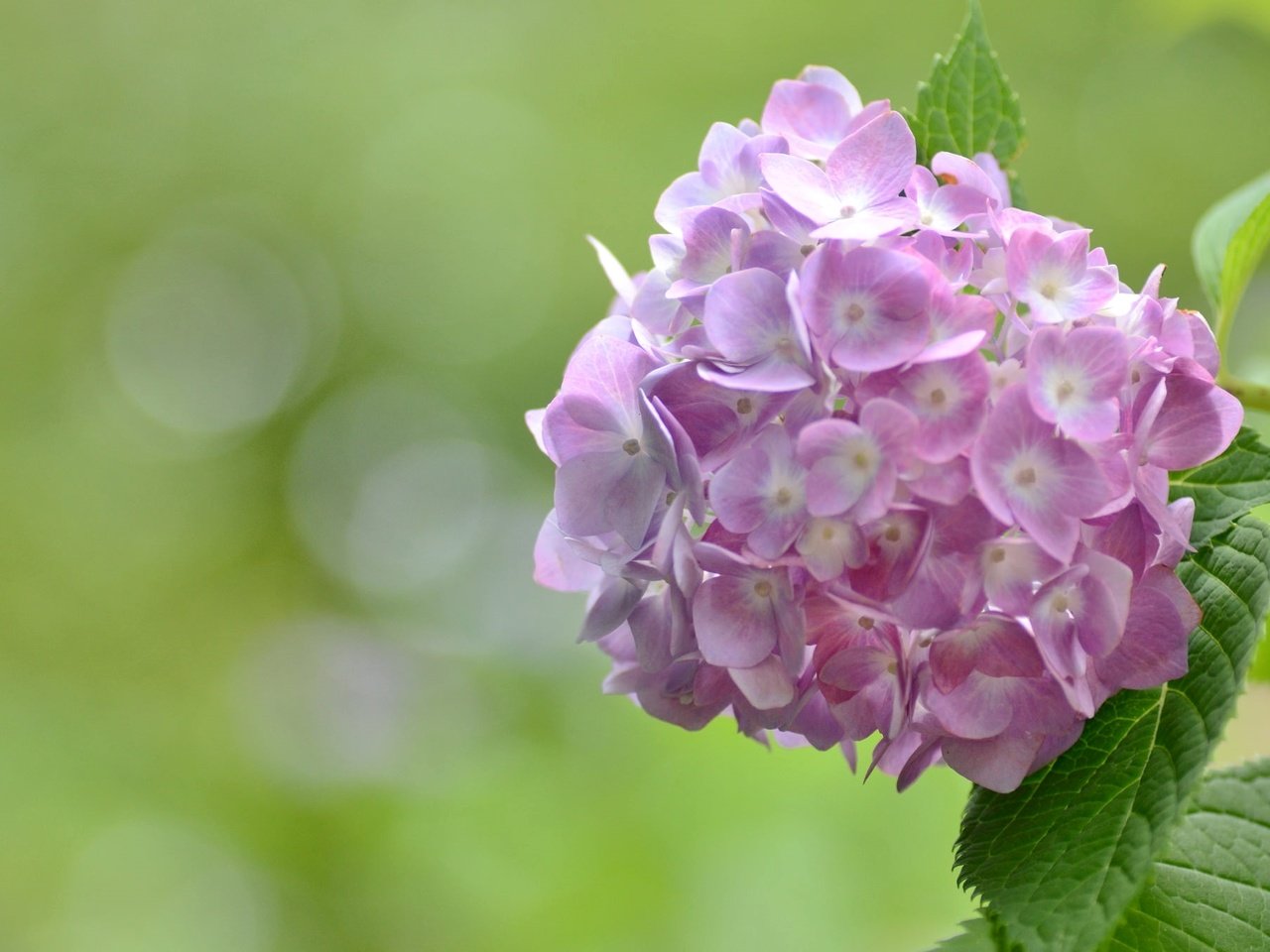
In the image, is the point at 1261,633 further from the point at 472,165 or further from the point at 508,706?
the point at 472,165

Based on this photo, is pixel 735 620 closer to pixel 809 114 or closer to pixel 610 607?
pixel 610 607

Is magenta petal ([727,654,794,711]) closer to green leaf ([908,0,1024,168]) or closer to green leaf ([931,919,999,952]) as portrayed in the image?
green leaf ([931,919,999,952])

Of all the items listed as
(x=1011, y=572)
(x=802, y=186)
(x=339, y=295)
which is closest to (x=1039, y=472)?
(x=1011, y=572)

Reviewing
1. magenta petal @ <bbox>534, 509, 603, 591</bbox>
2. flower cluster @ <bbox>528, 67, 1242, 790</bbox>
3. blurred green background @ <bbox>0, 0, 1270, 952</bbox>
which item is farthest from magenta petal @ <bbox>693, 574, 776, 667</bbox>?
blurred green background @ <bbox>0, 0, 1270, 952</bbox>

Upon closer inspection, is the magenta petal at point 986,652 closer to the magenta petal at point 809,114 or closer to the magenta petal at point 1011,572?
the magenta petal at point 1011,572

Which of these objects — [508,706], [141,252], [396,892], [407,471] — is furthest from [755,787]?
[141,252]
